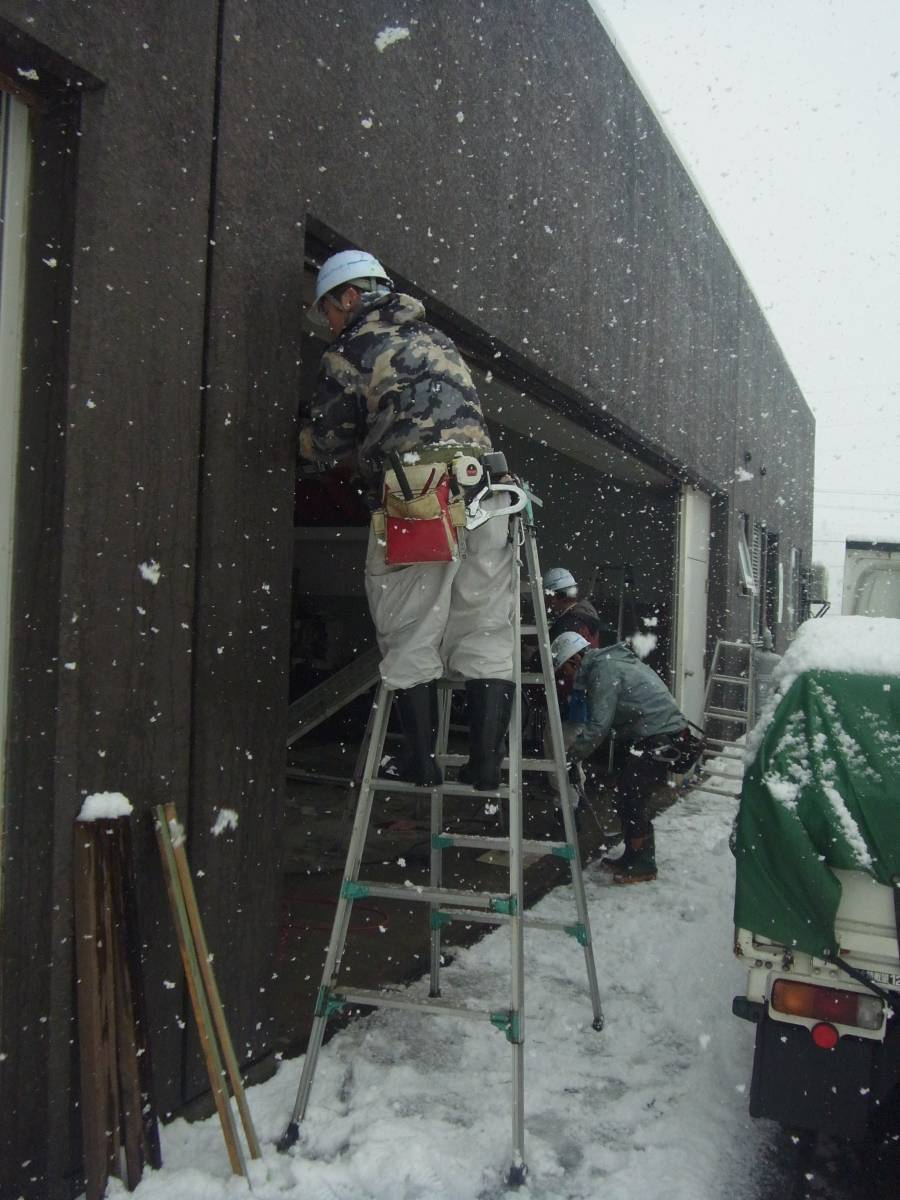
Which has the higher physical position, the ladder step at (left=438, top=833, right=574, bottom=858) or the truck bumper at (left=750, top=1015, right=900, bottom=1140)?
the ladder step at (left=438, top=833, right=574, bottom=858)

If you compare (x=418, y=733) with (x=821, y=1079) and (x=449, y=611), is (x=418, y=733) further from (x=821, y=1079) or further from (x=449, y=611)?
(x=821, y=1079)

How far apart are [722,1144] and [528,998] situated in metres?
1.05

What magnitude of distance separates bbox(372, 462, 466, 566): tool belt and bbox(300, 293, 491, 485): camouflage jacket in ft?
0.39

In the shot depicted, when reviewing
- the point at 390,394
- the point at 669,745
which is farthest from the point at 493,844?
the point at 669,745

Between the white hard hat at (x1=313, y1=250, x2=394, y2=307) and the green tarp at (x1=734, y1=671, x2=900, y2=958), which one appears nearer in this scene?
the green tarp at (x1=734, y1=671, x2=900, y2=958)

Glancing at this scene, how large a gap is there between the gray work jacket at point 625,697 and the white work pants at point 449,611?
2.45 m

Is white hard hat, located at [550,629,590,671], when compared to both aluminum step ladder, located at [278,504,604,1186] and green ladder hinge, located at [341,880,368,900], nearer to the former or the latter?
aluminum step ladder, located at [278,504,604,1186]

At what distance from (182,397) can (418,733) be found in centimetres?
127

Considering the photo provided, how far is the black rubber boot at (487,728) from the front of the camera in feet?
9.85

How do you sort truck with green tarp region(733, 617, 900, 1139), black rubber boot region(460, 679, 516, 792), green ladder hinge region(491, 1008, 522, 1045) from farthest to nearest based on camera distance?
black rubber boot region(460, 679, 516, 792) < green ladder hinge region(491, 1008, 522, 1045) < truck with green tarp region(733, 617, 900, 1139)

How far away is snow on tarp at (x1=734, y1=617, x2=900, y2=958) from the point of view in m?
2.37

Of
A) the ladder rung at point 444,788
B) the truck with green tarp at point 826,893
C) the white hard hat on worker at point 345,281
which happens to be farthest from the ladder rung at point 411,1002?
the white hard hat on worker at point 345,281

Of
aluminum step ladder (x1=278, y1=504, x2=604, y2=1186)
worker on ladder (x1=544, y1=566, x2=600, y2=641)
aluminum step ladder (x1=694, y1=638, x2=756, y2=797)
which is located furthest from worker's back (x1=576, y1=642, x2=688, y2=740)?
aluminum step ladder (x1=694, y1=638, x2=756, y2=797)

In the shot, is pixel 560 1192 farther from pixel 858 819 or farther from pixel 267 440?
pixel 267 440
